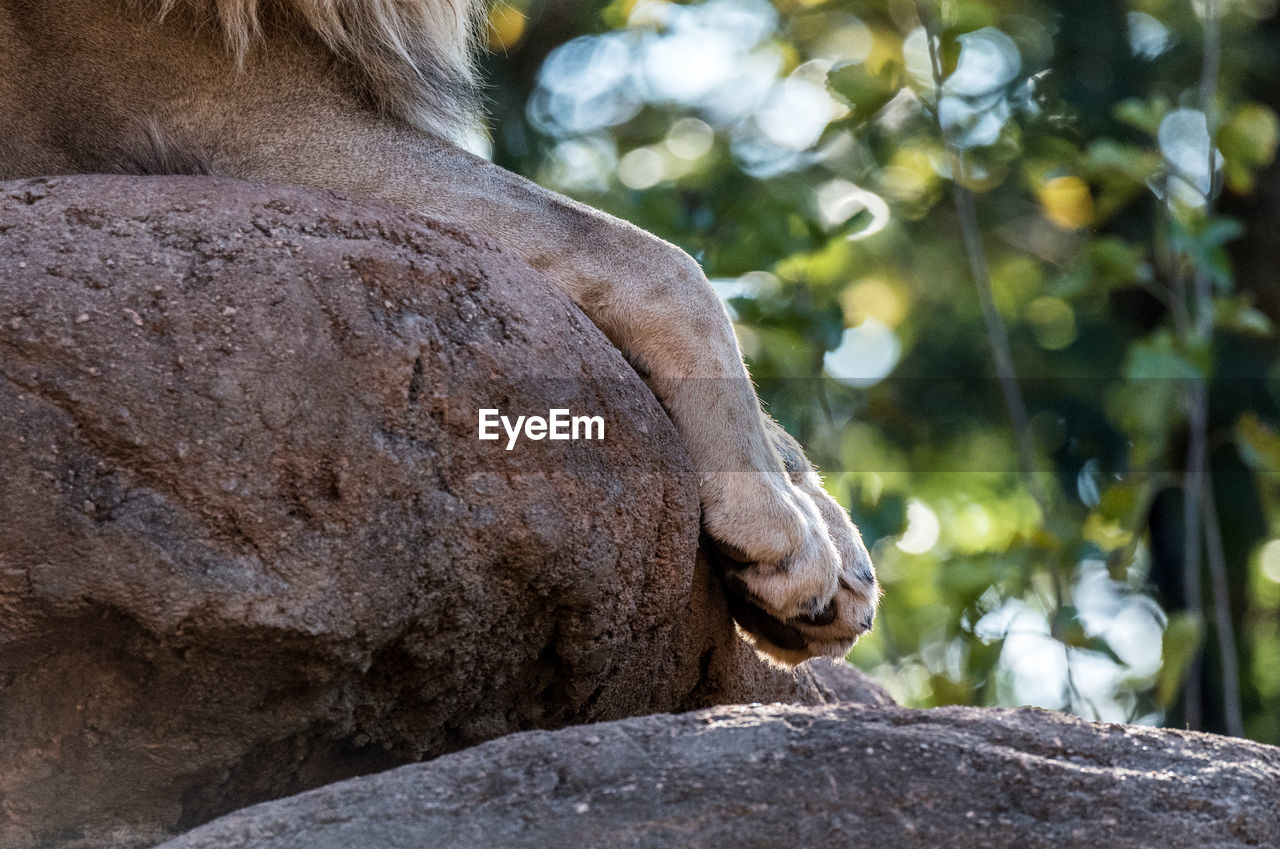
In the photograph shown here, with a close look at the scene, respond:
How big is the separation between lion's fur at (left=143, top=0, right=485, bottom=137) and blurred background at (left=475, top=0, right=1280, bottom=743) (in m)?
0.49

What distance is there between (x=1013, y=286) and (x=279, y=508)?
8289 mm

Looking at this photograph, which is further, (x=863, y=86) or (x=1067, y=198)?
(x=1067, y=198)

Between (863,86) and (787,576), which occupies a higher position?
(863,86)

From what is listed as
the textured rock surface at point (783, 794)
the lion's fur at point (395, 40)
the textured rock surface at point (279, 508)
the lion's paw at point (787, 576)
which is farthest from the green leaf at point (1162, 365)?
the textured rock surface at point (783, 794)

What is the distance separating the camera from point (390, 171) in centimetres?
272

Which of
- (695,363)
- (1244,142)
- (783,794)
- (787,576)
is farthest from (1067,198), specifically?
(783,794)

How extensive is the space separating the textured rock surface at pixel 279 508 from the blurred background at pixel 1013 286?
1521 millimetres

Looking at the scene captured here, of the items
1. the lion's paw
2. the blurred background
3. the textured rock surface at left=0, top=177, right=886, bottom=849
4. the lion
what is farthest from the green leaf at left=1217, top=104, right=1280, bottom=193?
the textured rock surface at left=0, top=177, right=886, bottom=849

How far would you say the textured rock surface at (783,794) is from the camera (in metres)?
1.74

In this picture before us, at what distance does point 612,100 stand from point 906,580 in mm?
3676

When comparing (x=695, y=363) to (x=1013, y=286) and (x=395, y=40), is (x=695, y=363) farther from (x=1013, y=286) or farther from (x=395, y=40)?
(x=1013, y=286)

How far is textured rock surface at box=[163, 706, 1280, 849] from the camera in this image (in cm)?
174

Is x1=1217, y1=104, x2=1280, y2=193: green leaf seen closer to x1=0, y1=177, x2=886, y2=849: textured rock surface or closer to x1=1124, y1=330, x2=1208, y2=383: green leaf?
x1=1124, y1=330, x2=1208, y2=383: green leaf

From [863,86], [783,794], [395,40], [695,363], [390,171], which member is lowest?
[783,794]
